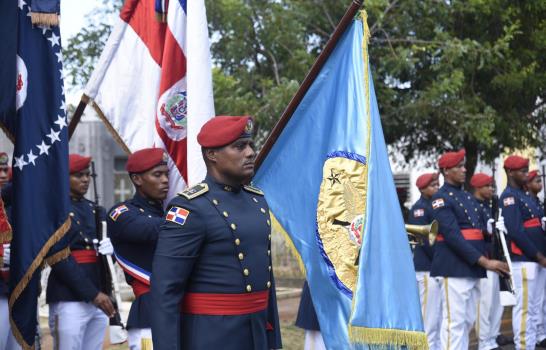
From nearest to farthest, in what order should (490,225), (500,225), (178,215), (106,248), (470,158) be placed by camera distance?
(178,215) < (106,248) < (500,225) < (490,225) < (470,158)

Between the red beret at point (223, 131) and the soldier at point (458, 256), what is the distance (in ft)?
15.5

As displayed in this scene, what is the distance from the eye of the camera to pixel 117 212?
5520 mm

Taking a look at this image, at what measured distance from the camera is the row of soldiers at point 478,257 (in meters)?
8.47

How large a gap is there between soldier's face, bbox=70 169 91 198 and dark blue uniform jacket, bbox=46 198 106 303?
9cm

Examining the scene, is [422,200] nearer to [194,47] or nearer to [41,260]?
[194,47]

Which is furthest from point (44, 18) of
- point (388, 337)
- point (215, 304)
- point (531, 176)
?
point (531, 176)

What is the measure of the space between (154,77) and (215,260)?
8.06 feet

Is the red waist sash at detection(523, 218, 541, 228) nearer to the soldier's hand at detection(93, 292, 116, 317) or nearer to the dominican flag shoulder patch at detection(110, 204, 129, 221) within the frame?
the soldier's hand at detection(93, 292, 116, 317)

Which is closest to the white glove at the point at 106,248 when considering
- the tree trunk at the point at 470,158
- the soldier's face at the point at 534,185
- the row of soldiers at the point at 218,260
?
the row of soldiers at the point at 218,260

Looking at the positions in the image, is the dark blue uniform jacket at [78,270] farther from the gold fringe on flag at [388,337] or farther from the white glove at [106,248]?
the gold fringe on flag at [388,337]

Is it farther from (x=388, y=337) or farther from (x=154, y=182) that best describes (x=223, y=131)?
(x=388, y=337)

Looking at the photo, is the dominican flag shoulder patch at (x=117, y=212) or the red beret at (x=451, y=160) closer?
the dominican flag shoulder patch at (x=117, y=212)

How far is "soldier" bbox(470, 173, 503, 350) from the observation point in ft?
30.9

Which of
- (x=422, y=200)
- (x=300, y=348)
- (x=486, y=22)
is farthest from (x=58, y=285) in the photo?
(x=486, y=22)
